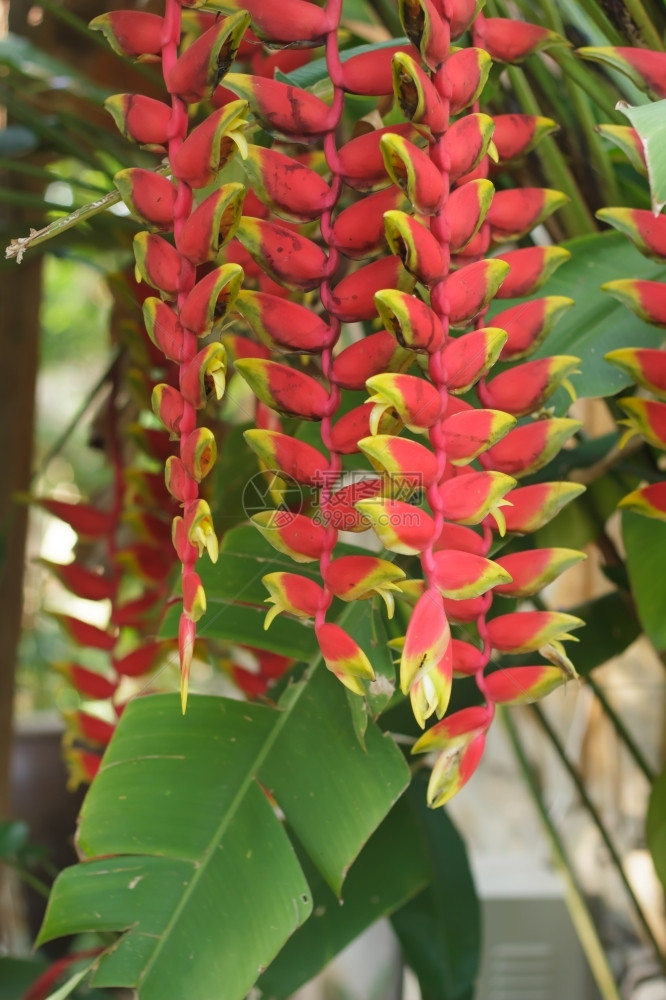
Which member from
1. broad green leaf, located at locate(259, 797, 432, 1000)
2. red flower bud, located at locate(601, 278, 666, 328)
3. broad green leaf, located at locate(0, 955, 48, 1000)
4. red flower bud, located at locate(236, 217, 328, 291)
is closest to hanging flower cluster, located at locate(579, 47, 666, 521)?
red flower bud, located at locate(601, 278, 666, 328)

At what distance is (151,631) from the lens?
0.64 m

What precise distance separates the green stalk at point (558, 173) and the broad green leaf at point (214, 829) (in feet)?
0.81

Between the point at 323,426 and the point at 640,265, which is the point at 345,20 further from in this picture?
the point at 323,426

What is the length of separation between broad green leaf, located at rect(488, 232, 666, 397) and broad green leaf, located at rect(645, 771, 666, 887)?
21 cm

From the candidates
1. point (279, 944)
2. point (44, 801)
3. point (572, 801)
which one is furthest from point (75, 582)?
point (572, 801)

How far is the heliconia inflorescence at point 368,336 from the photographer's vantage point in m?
0.22

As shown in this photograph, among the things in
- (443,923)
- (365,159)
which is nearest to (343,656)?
(365,159)

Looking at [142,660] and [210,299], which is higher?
[210,299]

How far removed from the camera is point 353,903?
53 centimetres

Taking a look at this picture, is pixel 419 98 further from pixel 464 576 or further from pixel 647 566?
pixel 647 566

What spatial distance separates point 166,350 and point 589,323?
0.70ft

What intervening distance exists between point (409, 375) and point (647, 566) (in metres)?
0.20

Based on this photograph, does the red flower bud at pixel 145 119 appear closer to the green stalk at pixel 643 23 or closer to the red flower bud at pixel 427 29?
the red flower bud at pixel 427 29

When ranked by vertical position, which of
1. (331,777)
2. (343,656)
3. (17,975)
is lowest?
(17,975)
